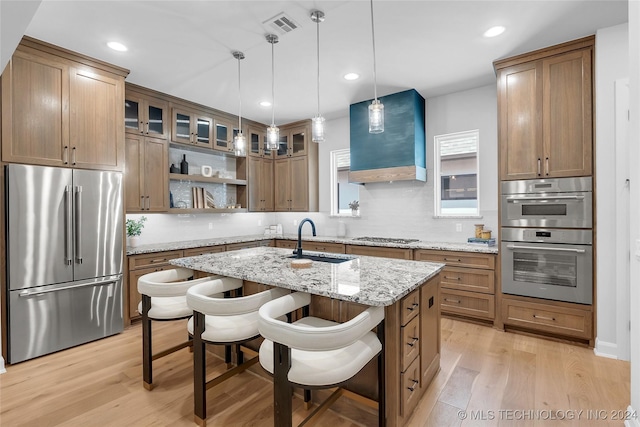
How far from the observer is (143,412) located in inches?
79.1

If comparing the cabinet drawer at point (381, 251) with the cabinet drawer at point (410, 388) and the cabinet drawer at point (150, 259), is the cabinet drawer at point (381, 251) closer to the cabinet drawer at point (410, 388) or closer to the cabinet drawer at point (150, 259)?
the cabinet drawer at point (410, 388)

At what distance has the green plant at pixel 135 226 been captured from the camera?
3.90 m

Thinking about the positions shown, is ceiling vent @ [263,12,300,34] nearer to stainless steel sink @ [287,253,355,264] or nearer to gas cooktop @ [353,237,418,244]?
stainless steel sink @ [287,253,355,264]

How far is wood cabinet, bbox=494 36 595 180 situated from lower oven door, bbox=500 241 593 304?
2.43 feet

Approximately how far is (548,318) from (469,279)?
785 millimetres

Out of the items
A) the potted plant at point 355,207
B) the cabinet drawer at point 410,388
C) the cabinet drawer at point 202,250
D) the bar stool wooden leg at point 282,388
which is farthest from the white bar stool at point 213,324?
the potted plant at point 355,207

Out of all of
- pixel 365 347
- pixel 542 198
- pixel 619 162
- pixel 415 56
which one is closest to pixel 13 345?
pixel 365 347

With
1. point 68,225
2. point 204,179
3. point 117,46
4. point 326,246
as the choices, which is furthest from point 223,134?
point 68,225

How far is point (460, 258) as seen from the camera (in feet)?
11.6

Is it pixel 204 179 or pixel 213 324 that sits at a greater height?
pixel 204 179

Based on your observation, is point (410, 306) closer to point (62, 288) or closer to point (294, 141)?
point (62, 288)

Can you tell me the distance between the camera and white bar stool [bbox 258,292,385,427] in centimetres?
131

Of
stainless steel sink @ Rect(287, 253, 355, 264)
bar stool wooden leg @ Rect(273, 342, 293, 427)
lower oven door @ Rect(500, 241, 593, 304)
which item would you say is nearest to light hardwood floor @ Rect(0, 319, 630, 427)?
A: lower oven door @ Rect(500, 241, 593, 304)

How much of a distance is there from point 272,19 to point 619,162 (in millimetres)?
3220
